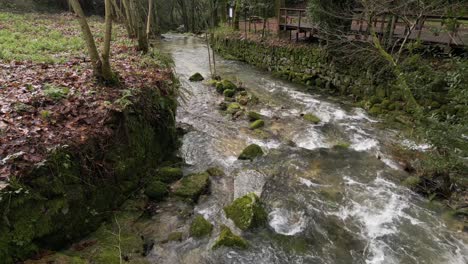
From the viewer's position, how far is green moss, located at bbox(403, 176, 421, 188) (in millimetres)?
6496

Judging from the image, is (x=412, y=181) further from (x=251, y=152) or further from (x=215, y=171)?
(x=215, y=171)

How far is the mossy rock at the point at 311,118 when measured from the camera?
10.0 m

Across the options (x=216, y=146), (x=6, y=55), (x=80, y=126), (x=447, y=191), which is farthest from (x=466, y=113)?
(x=6, y=55)

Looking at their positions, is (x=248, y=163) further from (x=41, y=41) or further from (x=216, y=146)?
(x=41, y=41)

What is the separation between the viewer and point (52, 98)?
210 inches

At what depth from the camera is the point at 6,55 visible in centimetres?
798

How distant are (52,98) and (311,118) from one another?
7602 millimetres

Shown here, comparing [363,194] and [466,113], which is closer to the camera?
[466,113]

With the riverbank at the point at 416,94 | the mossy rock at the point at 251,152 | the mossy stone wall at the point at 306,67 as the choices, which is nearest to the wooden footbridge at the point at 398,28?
the riverbank at the point at 416,94

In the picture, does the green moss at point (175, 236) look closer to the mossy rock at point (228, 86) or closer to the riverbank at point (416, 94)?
the riverbank at point (416, 94)

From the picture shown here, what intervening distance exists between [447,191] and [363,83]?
636 cm

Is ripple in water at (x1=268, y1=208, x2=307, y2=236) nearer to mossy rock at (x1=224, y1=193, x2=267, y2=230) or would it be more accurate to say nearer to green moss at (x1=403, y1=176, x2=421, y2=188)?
mossy rock at (x1=224, y1=193, x2=267, y2=230)

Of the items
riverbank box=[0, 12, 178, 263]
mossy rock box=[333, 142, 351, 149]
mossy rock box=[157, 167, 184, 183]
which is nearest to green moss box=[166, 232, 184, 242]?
riverbank box=[0, 12, 178, 263]

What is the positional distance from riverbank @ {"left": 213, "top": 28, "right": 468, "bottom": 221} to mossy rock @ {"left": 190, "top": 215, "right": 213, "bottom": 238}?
15.0 feet
